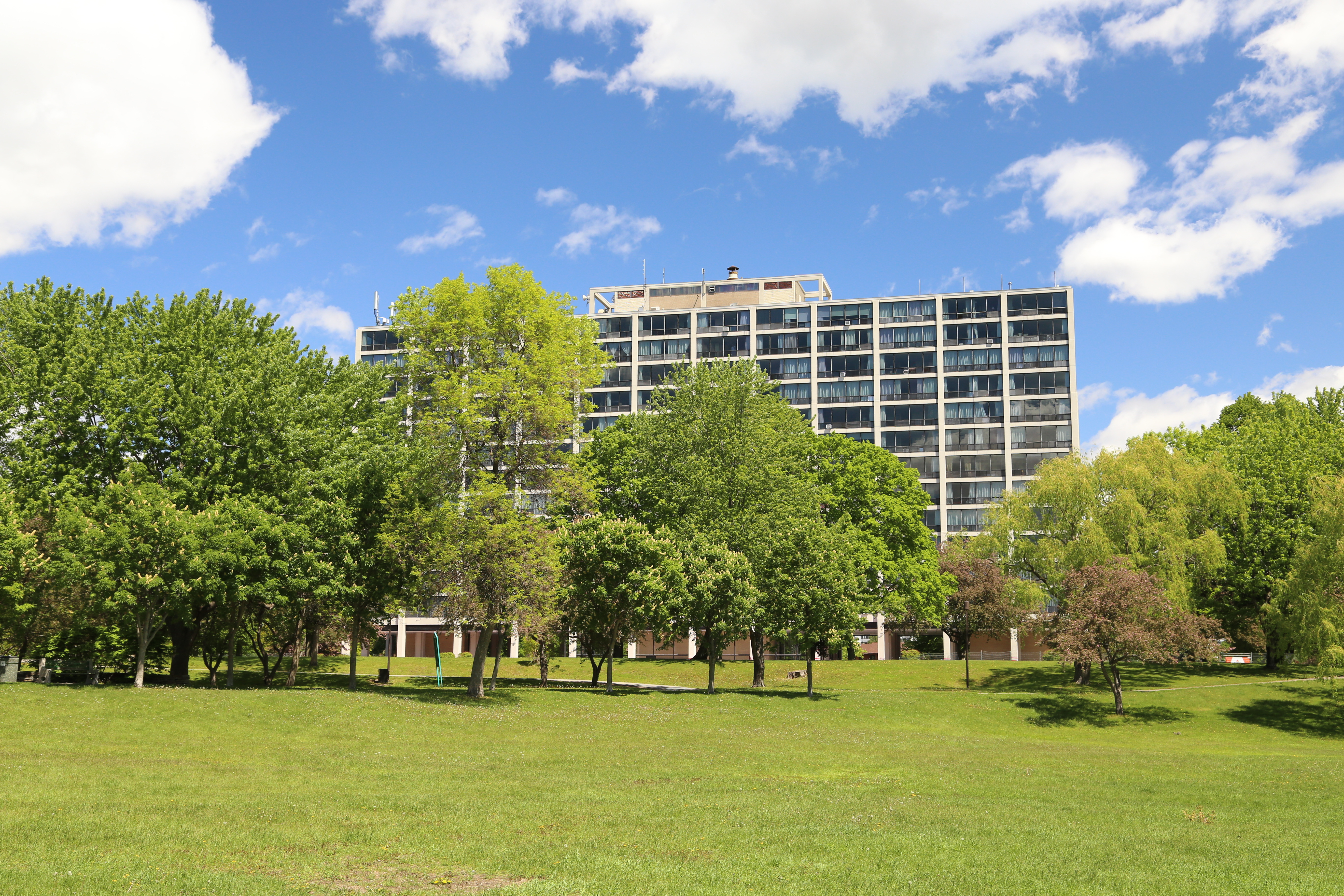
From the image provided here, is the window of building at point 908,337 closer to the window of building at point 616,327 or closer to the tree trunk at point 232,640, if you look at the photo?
the window of building at point 616,327

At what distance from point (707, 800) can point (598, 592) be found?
26.4 meters

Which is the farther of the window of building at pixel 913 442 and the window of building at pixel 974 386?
the window of building at pixel 913 442

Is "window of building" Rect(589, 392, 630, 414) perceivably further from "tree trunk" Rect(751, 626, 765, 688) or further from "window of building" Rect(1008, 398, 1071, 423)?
"tree trunk" Rect(751, 626, 765, 688)

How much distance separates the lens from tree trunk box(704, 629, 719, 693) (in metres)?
52.5

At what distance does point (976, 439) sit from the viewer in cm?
12606

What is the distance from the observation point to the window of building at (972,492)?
125 m

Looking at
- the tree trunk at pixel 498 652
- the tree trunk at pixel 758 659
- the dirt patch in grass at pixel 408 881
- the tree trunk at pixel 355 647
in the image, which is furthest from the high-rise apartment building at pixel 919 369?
the dirt patch in grass at pixel 408 881

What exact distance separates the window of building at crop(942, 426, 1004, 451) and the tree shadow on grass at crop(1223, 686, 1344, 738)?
71.3 meters

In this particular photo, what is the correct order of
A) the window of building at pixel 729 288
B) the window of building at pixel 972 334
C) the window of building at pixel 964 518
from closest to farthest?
the window of building at pixel 964 518 → the window of building at pixel 972 334 → the window of building at pixel 729 288

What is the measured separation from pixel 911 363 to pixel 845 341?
911 centimetres

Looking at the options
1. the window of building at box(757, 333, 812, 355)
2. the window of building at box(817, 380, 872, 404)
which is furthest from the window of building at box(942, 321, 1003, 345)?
the window of building at box(757, 333, 812, 355)

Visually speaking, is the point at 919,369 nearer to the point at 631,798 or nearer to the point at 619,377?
the point at 619,377

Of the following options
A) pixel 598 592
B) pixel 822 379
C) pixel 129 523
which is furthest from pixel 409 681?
pixel 822 379

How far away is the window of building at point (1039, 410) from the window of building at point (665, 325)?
43833mm
